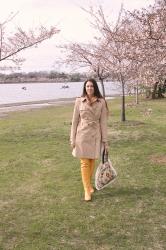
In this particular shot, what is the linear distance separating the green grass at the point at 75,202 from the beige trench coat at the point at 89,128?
2.93ft

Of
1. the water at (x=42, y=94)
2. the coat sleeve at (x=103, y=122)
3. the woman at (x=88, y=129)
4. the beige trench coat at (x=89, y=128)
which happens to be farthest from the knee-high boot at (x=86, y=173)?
the water at (x=42, y=94)

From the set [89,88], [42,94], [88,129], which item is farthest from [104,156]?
[42,94]

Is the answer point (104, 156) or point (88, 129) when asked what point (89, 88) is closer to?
point (88, 129)

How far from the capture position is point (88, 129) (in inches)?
309

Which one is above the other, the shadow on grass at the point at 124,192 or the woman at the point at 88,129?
the woman at the point at 88,129

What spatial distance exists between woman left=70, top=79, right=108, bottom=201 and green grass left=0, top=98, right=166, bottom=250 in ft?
2.32

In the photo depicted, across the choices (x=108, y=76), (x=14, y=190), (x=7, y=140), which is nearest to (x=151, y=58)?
(x=14, y=190)

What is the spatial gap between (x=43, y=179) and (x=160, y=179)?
8.36 ft

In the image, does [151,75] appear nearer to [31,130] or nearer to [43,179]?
[43,179]

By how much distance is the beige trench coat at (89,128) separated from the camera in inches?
307

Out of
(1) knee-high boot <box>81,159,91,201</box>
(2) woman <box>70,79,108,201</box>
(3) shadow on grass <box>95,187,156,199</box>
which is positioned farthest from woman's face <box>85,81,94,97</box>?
(3) shadow on grass <box>95,187,156,199</box>

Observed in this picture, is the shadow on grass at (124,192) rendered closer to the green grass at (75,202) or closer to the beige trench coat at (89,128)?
the green grass at (75,202)

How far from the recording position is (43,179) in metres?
9.56

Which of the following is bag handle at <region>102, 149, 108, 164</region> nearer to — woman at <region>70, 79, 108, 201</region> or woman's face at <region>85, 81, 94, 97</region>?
woman at <region>70, 79, 108, 201</region>
